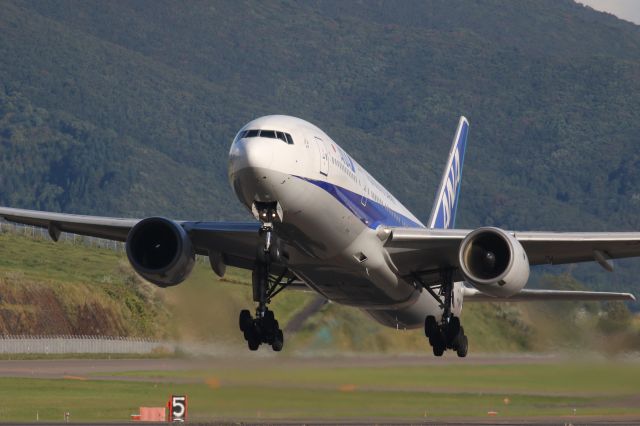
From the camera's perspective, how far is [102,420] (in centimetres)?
5238

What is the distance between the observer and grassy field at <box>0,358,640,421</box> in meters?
47.6

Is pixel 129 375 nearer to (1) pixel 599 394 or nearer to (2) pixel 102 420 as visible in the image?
(2) pixel 102 420

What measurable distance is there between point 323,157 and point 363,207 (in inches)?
114

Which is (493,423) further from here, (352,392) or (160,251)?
(160,251)

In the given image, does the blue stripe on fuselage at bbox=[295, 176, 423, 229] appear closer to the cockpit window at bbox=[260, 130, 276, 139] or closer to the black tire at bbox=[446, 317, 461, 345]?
the cockpit window at bbox=[260, 130, 276, 139]

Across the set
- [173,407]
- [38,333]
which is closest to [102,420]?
[173,407]

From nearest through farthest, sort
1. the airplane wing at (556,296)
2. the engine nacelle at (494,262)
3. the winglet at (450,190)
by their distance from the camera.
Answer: the engine nacelle at (494,262) → the airplane wing at (556,296) → the winglet at (450,190)

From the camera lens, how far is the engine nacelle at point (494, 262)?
39.4 meters

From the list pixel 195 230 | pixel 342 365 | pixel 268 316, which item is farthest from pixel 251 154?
pixel 342 365

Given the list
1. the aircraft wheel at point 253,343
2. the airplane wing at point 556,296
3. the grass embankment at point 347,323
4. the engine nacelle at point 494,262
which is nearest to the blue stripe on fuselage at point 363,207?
the engine nacelle at point 494,262

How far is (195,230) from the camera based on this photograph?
41250 mm

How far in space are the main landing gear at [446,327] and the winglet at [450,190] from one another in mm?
11305

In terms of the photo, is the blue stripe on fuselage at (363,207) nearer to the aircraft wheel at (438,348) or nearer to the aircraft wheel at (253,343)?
the aircraft wheel at (438,348)

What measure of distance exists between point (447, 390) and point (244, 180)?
867 inches
